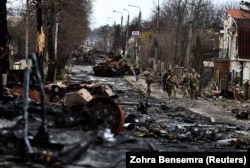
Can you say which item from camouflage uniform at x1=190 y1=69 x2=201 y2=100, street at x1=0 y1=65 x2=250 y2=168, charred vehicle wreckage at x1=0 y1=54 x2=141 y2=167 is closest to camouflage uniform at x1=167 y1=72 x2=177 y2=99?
camouflage uniform at x1=190 y1=69 x2=201 y2=100

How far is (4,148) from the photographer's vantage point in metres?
8.30

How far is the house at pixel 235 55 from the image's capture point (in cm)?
4778

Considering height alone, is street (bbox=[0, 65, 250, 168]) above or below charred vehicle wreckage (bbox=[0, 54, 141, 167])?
below

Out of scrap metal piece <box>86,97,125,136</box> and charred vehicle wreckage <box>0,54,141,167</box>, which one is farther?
scrap metal piece <box>86,97,125,136</box>

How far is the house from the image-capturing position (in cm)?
4778

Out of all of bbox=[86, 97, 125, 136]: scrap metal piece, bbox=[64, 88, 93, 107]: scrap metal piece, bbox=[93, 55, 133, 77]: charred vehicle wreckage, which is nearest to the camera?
bbox=[86, 97, 125, 136]: scrap metal piece

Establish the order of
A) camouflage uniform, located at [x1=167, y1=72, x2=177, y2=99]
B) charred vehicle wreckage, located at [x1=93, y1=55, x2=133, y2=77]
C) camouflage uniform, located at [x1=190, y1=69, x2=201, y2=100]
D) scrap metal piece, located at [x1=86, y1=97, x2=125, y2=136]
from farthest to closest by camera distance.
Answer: charred vehicle wreckage, located at [x1=93, y1=55, x2=133, y2=77], camouflage uniform, located at [x1=167, y1=72, x2=177, y2=99], camouflage uniform, located at [x1=190, y1=69, x2=201, y2=100], scrap metal piece, located at [x1=86, y1=97, x2=125, y2=136]

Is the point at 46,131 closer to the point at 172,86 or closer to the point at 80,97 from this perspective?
the point at 80,97

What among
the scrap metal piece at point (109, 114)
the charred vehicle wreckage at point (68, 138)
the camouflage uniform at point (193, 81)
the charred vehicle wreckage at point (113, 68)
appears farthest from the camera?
the charred vehicle wreckage at point (113, 68)

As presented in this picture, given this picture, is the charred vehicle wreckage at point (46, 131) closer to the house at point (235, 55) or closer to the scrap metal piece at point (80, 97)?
the scrap metal piece at point (80, 97)

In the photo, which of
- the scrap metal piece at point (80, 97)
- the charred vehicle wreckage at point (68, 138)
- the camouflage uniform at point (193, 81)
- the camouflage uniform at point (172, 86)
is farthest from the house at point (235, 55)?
the charred vehicle wreckage at point (68, 138)

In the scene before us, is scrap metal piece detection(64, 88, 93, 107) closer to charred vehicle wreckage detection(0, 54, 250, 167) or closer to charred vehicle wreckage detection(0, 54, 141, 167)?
charred vehicle wreckage detection(0, 54, 250, 167)

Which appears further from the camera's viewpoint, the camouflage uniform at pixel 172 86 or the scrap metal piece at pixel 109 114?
the camouflage uniform at pixel 172 86

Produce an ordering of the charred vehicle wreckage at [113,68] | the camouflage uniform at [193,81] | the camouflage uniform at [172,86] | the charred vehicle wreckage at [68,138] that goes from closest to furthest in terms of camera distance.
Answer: the charred vehicle wreckage at [68,138], the camouflage uniform at [193,81], the camouflage uniform at [172,86], the charred vehicle wreckage at [113,68]
